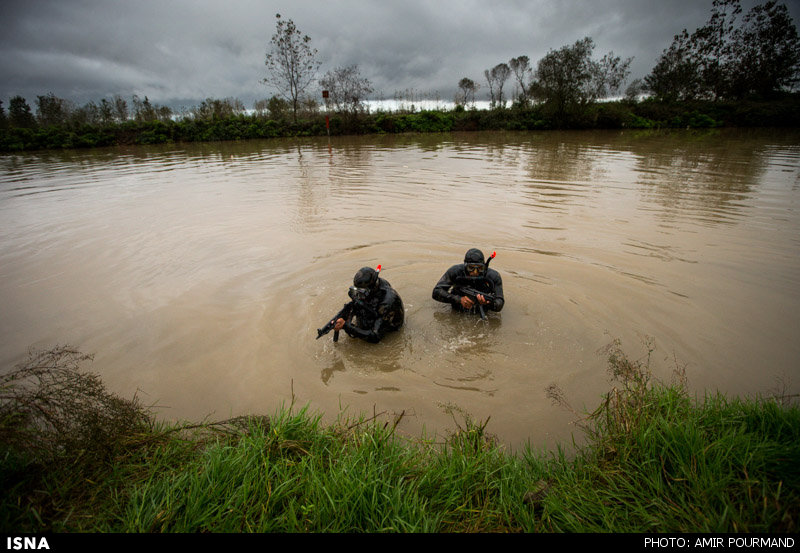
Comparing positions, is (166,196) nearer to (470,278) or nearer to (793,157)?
(470,278)

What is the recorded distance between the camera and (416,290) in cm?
579

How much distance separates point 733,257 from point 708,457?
18.2ft

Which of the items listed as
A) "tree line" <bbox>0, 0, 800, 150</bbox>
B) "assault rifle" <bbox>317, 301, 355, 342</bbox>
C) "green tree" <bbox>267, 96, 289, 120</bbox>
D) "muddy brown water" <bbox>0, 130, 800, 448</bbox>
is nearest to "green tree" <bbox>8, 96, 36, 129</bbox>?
"tree line" <bbox>0, 0, 800, 150</bbox>

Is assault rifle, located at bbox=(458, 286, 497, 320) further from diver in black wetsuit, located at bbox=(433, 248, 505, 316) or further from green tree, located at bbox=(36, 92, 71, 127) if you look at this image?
green tree, located at bbox=(36, 92, 71, 127)

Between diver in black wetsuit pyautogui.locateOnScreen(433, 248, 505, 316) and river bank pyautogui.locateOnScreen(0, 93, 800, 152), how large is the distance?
2943 cm

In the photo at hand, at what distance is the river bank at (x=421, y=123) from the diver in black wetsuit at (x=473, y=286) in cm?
2943

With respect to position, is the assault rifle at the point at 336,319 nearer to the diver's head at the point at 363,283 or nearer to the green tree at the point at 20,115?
the diver's head at the point at 363,283

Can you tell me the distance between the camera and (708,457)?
2.12 meters

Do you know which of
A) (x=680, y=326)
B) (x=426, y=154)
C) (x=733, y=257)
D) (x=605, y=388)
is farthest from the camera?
(x=426, y=154)

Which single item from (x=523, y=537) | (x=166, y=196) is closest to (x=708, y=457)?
(x=523, y=537)

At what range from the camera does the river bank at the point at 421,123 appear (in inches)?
1173

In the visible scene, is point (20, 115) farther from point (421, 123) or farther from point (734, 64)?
point (734, 64)

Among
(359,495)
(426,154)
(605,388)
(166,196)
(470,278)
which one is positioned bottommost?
(605,388)

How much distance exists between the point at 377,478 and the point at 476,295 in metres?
2.93
